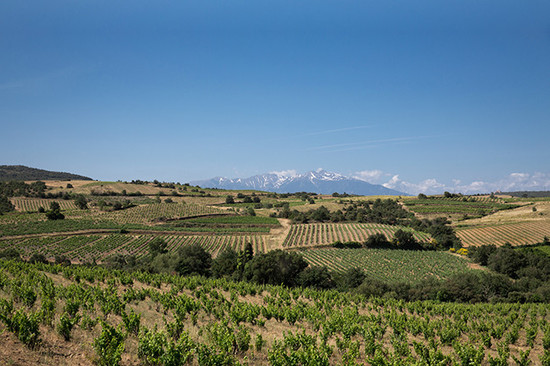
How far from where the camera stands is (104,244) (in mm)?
79188

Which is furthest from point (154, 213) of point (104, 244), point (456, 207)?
point (456, 207)

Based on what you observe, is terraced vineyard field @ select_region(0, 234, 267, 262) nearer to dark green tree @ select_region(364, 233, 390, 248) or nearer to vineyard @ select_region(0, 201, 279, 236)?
vineyard @ select_region(0, 201, 279, 236)

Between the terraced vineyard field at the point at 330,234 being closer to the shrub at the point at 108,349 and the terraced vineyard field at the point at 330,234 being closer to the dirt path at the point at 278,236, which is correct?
the dirt path at the point at 278,236

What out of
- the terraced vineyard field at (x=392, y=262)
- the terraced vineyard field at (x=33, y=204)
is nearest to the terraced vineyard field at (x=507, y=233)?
the terraced vineyard field at (x=392, y=262)

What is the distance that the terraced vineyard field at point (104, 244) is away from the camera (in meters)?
69.5

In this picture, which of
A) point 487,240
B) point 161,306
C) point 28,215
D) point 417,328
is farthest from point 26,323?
point 28,215

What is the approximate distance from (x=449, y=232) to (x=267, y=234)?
65498 mm

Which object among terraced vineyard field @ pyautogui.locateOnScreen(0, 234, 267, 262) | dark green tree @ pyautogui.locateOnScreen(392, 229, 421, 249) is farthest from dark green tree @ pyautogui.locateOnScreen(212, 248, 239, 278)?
dark green tree @ pyautogui.locateOnScreen(392, 229, 421, 249)

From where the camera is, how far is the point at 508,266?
226ft

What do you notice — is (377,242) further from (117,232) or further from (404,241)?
(117,232)

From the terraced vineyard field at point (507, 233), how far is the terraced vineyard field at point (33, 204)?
162m

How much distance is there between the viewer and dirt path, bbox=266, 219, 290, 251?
90688 millimetres

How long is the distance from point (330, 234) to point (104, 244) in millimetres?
71325

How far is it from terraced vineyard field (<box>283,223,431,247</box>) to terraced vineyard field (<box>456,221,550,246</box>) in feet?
44.2
